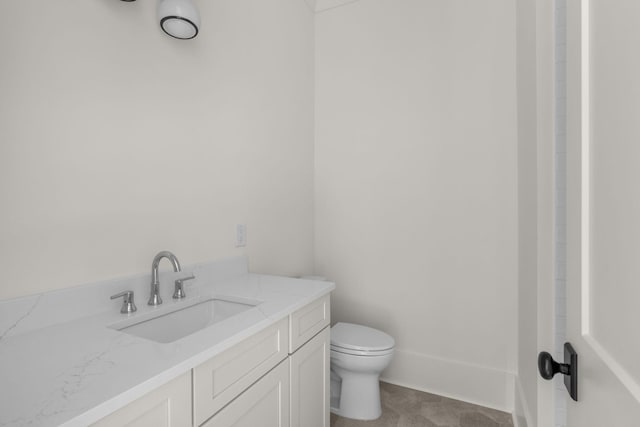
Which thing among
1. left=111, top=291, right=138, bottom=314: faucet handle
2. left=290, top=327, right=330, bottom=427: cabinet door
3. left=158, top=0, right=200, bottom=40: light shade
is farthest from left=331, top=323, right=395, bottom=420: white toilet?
left=158, top=0, right=200, bottom=40: light shade

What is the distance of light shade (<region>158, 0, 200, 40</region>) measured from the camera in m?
1.23

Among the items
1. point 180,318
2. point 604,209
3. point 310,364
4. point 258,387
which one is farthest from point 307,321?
point 604,209

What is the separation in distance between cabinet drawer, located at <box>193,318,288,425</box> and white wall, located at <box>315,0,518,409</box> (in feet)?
4.21

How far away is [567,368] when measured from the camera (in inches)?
26.0

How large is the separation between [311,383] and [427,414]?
37.3 inches

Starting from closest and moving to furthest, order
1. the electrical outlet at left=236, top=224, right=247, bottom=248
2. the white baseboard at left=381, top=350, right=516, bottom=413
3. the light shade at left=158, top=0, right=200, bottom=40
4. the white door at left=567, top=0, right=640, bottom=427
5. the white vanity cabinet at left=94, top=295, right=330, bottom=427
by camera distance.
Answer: the white door at left=567, top=0, right=640, bottom=427, the white vanity cabinet at left=94, top=295, right=330, bottom=427, the light shade at left=158, top=0, right=200, bottom=40, the electrical outlet at left=236, top=224, right=247, bottom=248, the white baseboard at left=381, top=350, right=516, bottom=413

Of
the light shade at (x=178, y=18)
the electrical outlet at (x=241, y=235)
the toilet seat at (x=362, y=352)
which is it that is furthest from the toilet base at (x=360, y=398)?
the light shade at (x=178, y=18)

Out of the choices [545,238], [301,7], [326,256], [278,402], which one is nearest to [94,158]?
[278,402]

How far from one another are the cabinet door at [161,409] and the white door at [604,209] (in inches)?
33.6

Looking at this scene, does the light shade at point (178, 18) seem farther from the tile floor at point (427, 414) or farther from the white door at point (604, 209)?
the tile floor at point (427, 414)

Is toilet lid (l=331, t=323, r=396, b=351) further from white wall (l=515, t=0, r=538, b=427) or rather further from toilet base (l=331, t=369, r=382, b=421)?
white wall (l=515, t=0, r=538, b=427)

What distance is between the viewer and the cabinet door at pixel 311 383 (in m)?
1.30

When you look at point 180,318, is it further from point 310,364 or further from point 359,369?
point 359,369

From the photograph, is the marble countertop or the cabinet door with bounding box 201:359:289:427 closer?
the marble countertop
